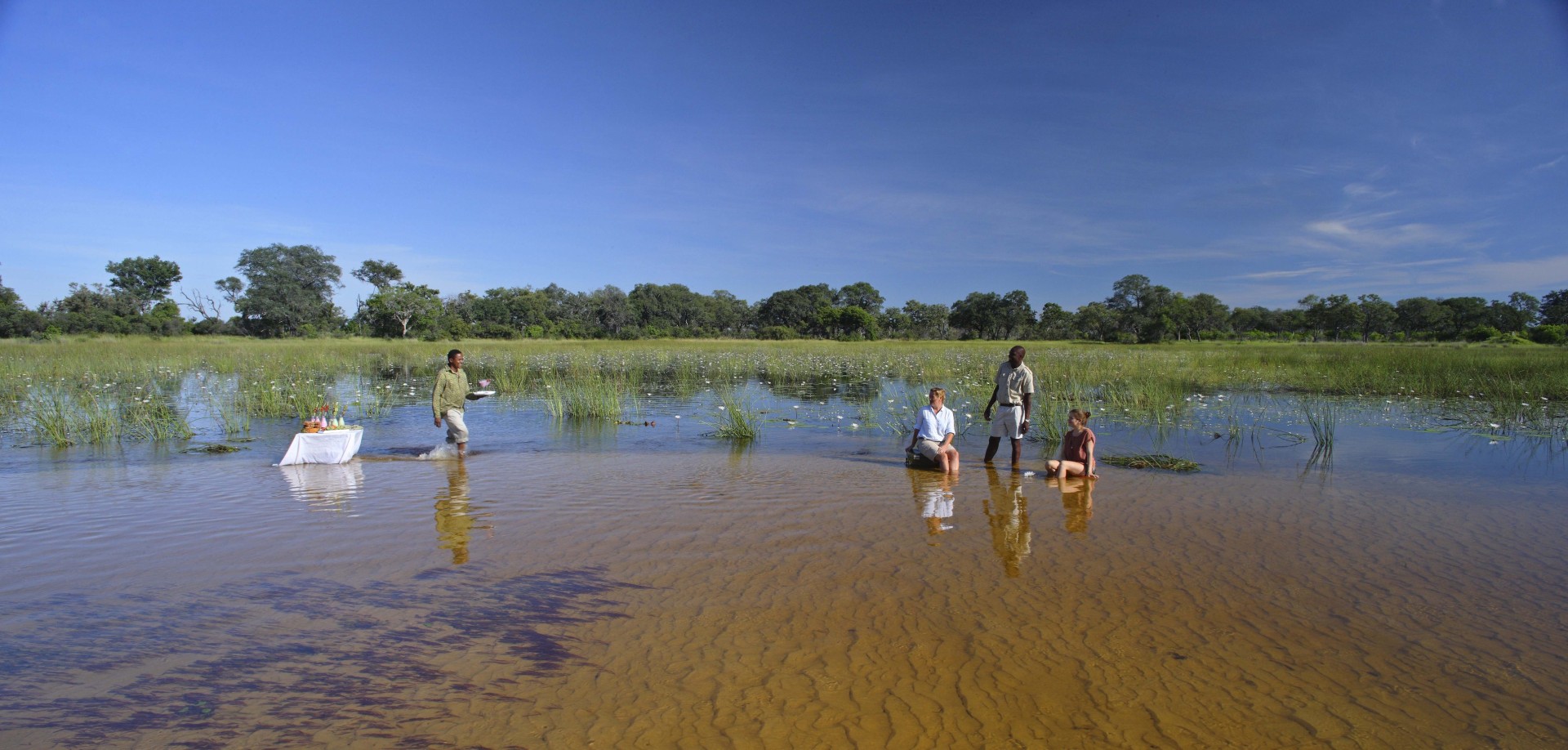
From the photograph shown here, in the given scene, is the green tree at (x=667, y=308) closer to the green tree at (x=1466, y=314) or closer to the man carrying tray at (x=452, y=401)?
the man carrying tray at (x=452, y=401)

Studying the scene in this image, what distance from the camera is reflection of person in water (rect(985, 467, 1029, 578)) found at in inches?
265

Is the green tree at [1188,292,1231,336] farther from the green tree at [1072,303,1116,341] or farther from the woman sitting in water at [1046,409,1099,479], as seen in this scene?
the woman sitting in water at [1046,409,1099,479]

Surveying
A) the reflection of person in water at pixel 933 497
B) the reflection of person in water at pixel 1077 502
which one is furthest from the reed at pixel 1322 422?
the reflection of person in water at pixel 933 497

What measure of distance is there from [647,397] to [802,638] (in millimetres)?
16807

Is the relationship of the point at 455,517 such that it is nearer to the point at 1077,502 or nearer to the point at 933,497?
the point at 933,497

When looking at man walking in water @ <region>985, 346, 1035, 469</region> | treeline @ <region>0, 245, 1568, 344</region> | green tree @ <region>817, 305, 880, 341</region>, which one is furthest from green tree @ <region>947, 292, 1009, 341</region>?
man walking in water @ <region>985, 346, 1035, 469</region>

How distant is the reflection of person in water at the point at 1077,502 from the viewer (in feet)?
25.6

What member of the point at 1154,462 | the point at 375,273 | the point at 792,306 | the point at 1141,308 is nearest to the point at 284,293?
the point at 375,273

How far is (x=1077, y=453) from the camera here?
1014 cm

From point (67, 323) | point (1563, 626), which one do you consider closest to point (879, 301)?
point (67, 323)

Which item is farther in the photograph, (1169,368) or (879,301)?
(879,301)

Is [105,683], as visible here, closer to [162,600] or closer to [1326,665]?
[162,600]

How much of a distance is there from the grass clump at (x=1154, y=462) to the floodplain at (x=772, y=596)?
0.37 meters

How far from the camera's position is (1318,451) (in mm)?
12195
